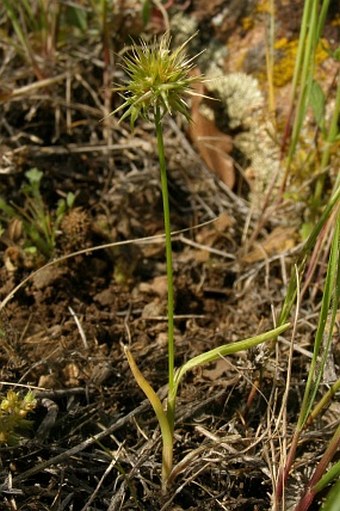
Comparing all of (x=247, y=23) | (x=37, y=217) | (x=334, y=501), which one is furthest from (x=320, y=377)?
(x=247, y=23)

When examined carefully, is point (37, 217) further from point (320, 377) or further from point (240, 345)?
point (320, 377)

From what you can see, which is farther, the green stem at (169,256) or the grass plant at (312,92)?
the grass plant at (312,92)

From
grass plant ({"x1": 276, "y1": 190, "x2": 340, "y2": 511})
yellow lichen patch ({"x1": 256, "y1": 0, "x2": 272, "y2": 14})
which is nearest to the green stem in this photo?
grass plant ({"x1": 276, "y1": 190, "x2": 340, "y2": 511})

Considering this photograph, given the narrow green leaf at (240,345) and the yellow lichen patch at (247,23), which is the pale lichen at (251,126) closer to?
the yellow lichen patch at (247,23)

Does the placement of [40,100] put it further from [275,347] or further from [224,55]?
[275,347]

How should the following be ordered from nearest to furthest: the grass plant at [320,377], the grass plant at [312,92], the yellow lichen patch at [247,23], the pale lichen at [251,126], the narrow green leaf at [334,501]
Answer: the narrow green leaf at [334,501], the grass plant at [320,377], the grass plant at [312,92], the pale lichen at [251,126], the yellow lichen patch at [247,23]

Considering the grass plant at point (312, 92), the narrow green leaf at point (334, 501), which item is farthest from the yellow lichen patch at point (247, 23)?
the narrow green leaf at point (334, 501)

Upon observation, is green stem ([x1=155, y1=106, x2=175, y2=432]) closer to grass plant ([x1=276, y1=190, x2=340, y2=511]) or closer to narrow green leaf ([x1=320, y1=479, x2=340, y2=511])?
grass plant ([x1=276, y1=190, x2=340, y2=511])

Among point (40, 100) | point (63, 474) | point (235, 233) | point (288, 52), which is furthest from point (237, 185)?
point (63, 474)
